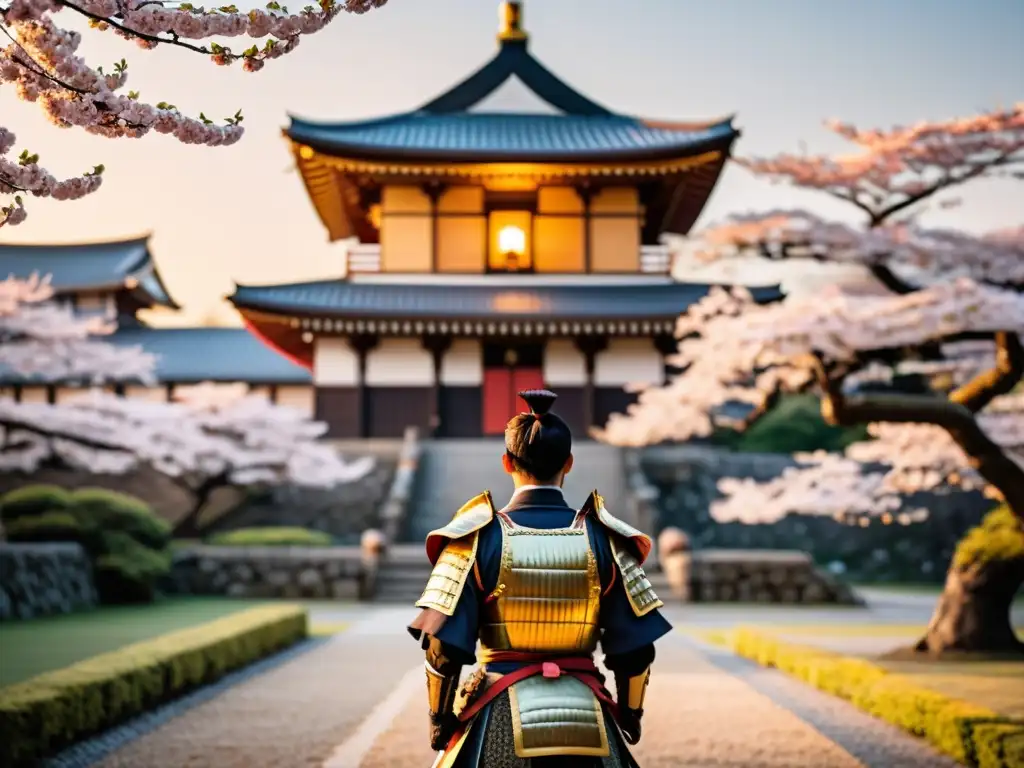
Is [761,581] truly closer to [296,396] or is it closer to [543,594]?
[543,594]

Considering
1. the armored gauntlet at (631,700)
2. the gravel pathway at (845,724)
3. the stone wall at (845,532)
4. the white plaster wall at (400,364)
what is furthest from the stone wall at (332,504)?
the armored gauntlet at (631,700)

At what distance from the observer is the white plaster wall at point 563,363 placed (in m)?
30.1

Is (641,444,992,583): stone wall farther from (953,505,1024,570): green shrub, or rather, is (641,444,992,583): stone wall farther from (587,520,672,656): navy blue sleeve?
(587,520,672,656): navy blue sleeve

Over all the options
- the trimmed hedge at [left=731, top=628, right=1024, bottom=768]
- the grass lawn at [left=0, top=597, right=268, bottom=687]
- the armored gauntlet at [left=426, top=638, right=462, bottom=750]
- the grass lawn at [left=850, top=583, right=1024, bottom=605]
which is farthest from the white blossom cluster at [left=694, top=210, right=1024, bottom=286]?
the grass lawn at [left=850, top=583, right=1024, bottom=605]

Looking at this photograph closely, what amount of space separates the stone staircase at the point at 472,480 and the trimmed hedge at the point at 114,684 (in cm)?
1081

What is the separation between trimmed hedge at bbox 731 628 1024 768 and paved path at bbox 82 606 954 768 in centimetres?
12

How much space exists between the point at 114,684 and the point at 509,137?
2474 centimetres

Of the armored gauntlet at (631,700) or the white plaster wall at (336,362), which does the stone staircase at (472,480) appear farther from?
the armored gauntlet at (631,700)

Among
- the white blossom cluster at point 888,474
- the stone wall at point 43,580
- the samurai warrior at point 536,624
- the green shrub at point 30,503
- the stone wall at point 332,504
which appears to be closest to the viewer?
the samurai warrior at point 536,624

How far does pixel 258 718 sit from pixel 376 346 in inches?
820

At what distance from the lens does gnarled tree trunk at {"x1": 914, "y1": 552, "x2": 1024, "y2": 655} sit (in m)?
11.9

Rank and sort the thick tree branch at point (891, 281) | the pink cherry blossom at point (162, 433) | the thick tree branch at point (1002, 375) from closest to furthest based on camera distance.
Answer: the thick tree branch at point (1002, 375)
the thick tree branch at point (891, 281)
the pink cherry blossom at point (162, 433)

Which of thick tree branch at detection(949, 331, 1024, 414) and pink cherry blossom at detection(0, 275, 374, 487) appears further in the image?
pink cherry blossom at detection(0, 275, 374, 487)

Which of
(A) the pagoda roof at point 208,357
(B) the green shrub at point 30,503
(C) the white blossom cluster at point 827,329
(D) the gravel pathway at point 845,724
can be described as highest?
(A) the pagoda roof at point 208,357
